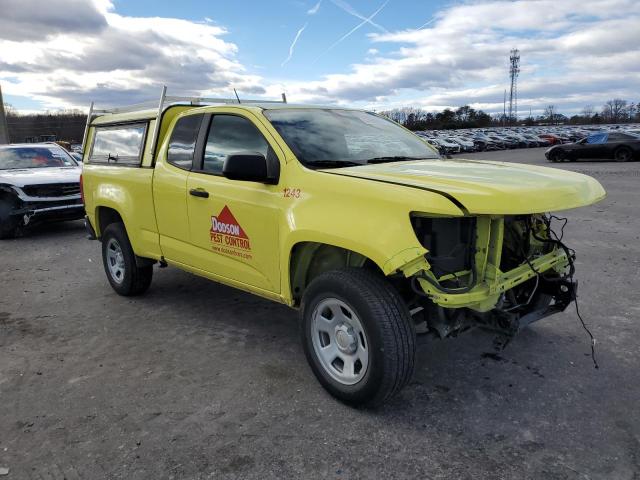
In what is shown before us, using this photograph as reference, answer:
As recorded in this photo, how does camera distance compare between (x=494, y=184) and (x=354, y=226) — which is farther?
(x=354, y=226)

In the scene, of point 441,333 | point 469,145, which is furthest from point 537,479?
point 469,145

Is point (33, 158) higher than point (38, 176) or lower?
higher

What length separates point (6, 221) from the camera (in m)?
9.47

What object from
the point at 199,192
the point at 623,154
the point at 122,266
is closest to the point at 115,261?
the point at 122,266

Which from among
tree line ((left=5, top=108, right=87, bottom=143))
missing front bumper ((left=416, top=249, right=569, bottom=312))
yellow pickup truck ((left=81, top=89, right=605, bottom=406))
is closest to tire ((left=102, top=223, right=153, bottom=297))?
yellow pickup truck ((left=81, top=89, right=605, bottom=406))

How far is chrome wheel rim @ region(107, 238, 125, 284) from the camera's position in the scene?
5672 millimetres

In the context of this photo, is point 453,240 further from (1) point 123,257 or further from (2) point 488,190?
(1) point 123,257

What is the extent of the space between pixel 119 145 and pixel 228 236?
7.70ft

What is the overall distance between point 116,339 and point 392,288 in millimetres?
2672

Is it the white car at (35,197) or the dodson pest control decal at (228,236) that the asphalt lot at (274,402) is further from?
the white car at (35,197)

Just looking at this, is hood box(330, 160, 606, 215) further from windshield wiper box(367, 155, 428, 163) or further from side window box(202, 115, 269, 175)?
side window box(202, 115, 269, 175)

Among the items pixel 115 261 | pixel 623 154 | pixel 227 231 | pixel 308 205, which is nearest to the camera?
pixel 308 205

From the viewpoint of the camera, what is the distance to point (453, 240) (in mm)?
3154

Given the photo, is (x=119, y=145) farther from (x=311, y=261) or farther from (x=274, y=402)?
(x=274, y=402)
